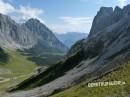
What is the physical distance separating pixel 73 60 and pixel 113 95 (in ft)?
343

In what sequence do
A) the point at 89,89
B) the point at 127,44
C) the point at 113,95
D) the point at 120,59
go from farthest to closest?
the point at 127,44
the point at 120,59
the point at 89,89
the point at 113,95

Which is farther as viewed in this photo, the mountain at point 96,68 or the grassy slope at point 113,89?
the mountain at point 96,68

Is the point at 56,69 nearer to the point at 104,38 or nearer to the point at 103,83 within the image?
the point at 104,38

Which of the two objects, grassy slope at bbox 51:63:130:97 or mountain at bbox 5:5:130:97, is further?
mountain at bbox 5:5:130:97

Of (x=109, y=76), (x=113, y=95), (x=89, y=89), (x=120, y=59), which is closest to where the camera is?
(x=113, y=95)

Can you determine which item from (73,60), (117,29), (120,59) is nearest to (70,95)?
(120,59)

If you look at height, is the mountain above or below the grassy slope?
above

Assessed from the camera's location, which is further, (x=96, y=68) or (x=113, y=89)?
(x=96, y=68)

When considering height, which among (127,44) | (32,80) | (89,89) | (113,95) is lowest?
(113,95)

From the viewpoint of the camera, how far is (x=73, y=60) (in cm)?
15800

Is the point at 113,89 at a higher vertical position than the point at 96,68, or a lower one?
lower

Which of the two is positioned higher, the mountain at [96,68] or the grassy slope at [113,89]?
the mountain at [96,68]

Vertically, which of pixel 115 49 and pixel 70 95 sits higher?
pixel 115 49

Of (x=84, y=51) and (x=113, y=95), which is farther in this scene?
(x=84, y=51)
